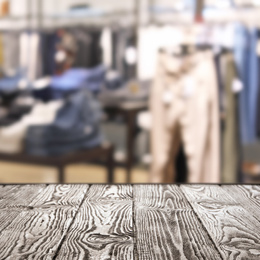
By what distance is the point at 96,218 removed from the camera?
43.1 inches

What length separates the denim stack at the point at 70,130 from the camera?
3.15 meters

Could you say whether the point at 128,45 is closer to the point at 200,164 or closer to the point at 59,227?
the point at 200,164

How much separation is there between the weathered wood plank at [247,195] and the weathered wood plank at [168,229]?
0.15 meters

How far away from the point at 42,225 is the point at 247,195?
610mm

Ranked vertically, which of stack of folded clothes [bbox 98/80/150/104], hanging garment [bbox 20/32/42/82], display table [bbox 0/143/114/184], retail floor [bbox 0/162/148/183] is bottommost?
retail floor [bbox 0/162/148/183]

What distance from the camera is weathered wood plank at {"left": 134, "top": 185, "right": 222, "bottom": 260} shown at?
869mm

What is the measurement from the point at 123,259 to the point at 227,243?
227 millimetres

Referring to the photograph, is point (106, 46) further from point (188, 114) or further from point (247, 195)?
point (247, 195)

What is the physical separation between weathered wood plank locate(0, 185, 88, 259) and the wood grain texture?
1.02ft

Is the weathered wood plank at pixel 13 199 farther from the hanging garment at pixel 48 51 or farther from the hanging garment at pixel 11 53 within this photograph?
the hanging garment at pixel 11 53

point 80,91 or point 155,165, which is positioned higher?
point 80,91

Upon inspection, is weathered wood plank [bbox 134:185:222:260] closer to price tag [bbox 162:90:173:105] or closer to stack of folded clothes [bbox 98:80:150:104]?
price tag [bbox 162:90:173:105]

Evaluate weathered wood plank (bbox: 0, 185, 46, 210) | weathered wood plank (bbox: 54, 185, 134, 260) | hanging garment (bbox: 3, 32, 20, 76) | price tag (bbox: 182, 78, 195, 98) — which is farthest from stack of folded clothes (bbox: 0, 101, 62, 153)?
weathered wood plank (bbox: 54, 185, 134, 260)

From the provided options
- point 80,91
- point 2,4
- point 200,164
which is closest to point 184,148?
point 200,164
